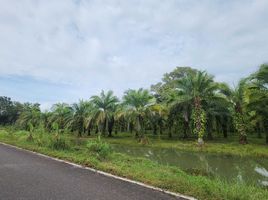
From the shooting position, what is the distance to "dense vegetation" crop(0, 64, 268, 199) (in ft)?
21.5

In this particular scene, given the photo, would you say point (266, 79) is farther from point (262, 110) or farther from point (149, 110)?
point (149, 110)

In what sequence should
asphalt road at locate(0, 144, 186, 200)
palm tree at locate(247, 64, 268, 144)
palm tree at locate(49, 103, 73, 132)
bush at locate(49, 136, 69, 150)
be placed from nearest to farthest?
asphalt road at locate(0, 144, 186, 200) < bush at locate(49, 136, 69, 150) < palm tree at locate(247, 64, 268, 144) < palm tree at locate(49, 103, 73, 132)

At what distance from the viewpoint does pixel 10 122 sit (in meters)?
76.2

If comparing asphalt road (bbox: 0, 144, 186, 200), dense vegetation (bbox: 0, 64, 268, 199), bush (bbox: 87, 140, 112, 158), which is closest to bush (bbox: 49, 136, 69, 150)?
dense vegetation (bbox: 0, 64, 268, 199)

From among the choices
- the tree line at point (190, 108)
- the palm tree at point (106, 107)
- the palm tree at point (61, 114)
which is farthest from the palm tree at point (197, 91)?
the palm tree at point (61, 114)

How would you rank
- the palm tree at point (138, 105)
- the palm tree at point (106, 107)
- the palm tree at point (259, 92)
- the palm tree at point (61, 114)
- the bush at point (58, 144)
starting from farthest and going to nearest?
the palm tree at point (61, 114) → the palm tree at point (106, 107) → the palm tree at point (138, 105) → the palm tree at point (259, 92) → the bush at point (58, 144)

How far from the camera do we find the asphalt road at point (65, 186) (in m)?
5.22

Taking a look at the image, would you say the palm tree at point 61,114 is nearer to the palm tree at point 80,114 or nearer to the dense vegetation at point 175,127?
the dense vegetation at point 175,127

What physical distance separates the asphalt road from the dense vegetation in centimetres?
66

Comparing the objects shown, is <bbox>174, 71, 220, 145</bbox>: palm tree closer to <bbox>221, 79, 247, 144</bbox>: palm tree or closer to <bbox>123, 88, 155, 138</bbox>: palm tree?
<bbox>221, 79, 247, 144</bbox>: palm tree

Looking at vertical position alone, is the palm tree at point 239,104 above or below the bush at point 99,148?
above

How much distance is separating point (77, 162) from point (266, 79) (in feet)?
50.1

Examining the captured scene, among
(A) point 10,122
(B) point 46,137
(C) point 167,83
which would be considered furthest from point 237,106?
(A) point 10,122

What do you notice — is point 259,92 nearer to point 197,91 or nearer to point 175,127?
point 197,91
